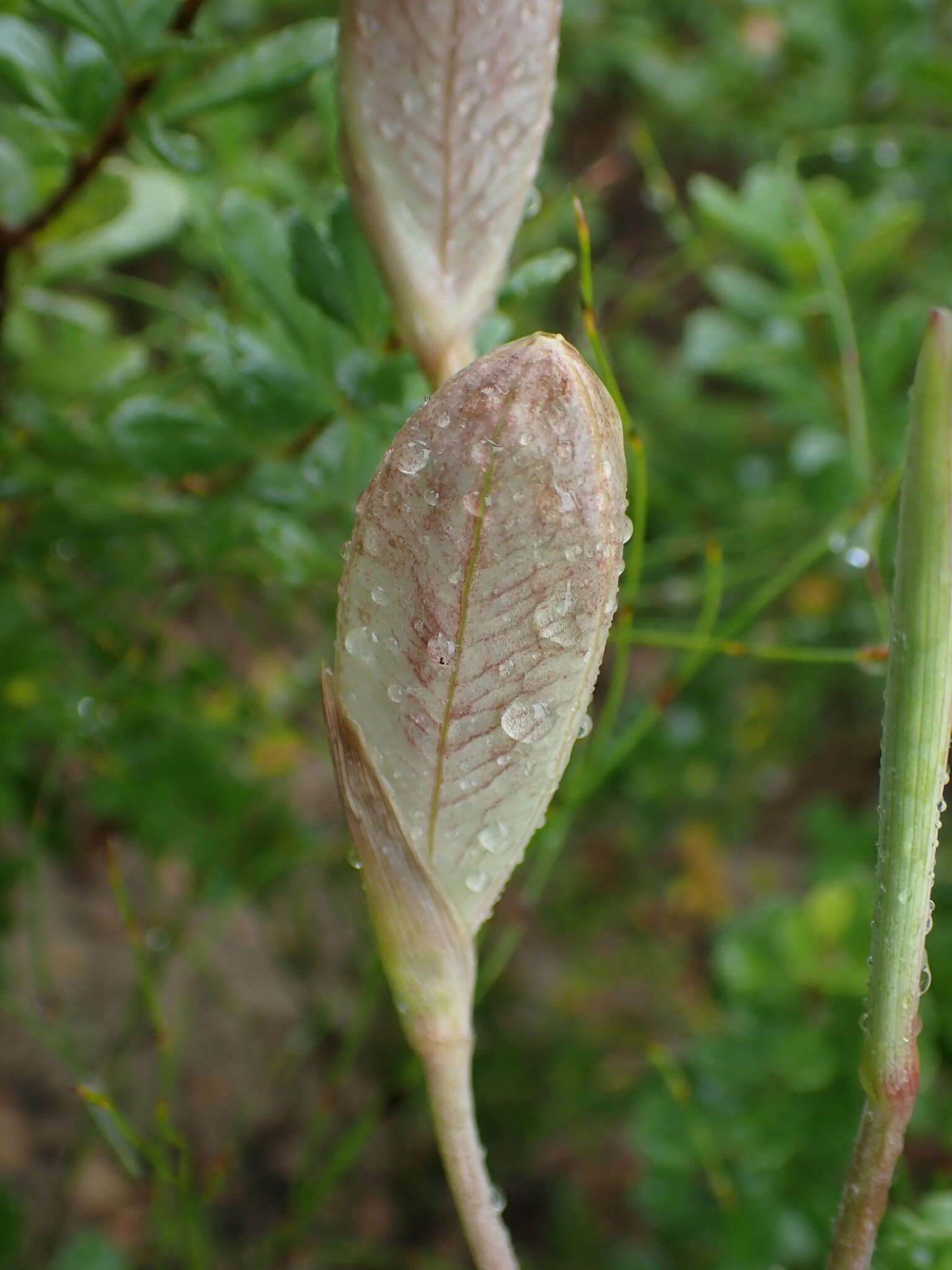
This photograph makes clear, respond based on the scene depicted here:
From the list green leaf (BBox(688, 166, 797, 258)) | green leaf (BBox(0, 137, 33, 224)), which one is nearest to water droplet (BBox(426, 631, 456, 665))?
green leaf (BBox(0, 137, 33, 224))

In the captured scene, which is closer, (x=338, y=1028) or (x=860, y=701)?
(x=338, y=1028)

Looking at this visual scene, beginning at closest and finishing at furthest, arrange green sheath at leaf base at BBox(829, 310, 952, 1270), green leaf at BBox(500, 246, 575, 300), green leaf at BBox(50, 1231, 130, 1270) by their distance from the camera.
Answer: green sheath at leaf base at BBox(829, 310, 952, 1270), green leaf at BBox(500, 246, 575, 300), green leaf at BBox(50, 1231, 130, 1270)

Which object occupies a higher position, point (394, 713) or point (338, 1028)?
point (394, 713)

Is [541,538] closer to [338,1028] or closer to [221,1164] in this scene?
[221,1164]

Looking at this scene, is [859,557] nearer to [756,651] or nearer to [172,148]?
[756,651]

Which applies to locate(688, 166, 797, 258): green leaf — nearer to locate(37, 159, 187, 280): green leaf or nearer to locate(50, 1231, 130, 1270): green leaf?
locate(37, 159, 187, 280): green leaf

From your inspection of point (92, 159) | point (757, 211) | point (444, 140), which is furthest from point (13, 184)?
point (757, 211)

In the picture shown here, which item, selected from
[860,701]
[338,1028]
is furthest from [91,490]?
[860,701]
